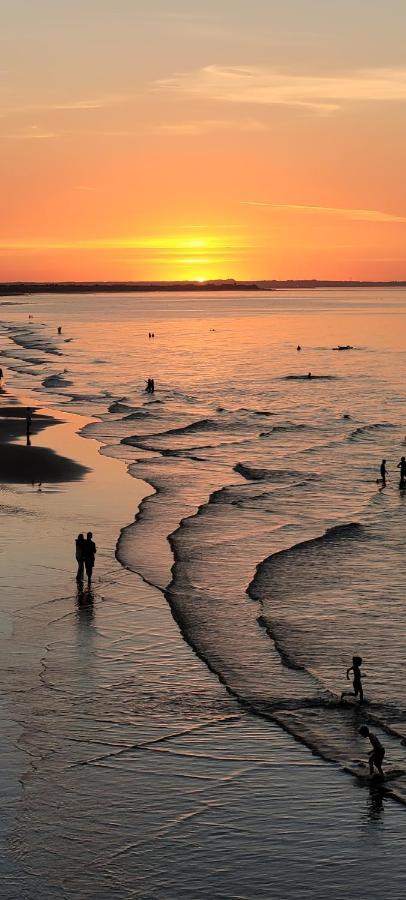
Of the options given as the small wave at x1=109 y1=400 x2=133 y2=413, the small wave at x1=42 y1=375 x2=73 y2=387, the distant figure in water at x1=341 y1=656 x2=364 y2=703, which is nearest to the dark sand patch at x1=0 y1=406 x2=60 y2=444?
the small wave at x1=109 y1=400 x2=133 y2=413

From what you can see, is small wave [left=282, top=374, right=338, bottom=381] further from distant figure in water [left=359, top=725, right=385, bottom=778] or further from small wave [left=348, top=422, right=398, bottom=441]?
distant figure in water [left=359, top=725, right=385, bottom=778]

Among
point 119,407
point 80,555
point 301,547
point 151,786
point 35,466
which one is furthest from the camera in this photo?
point 119,407

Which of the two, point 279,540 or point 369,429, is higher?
point 369,429

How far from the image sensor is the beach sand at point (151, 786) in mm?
16125

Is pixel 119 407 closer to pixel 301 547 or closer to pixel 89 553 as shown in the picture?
pixel 301 547

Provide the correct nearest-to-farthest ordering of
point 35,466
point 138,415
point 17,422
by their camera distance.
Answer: point 35,466 → point 17,422 → point 138,415

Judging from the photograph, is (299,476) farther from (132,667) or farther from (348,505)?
(132,667)

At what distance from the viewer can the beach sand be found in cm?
1612

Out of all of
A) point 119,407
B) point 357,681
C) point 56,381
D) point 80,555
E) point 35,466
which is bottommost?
point 357,681

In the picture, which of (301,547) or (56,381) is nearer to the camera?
(301,547)

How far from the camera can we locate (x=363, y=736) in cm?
2058

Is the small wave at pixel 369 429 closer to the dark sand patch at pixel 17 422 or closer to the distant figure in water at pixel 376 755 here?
the dark sand patch at pixel 17 422

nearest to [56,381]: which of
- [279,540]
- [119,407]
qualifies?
[119,407]

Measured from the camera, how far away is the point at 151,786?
18906mm
